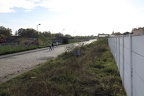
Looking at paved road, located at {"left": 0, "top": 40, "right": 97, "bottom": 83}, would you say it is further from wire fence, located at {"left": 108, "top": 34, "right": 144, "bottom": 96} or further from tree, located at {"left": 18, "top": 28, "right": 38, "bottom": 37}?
tree, located at {"left": 18, "top": 28, "right": 38, "bottom": 37}

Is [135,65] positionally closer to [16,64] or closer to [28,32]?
[16,64]

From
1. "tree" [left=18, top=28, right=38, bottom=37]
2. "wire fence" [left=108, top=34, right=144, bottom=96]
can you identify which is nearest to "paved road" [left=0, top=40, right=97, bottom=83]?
"wire fence" [left=108, top=34, right=144, bottom=96]

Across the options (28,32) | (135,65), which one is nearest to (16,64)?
(135,65)

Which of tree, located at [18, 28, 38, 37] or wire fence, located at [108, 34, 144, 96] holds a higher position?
tree, located at [18, 28, 38, 37]

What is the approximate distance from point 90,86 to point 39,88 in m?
1.87

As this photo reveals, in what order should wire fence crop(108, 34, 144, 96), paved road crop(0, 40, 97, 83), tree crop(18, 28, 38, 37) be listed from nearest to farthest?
wire fence crop(108, 34, 144, 96), paved road crop(0, 40, 97, 83), tree crop(18, 28, 38, 37)

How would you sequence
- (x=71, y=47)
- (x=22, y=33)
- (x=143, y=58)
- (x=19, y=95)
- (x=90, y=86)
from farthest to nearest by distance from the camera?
(x=22, y=33) < (x=71, y=47) < (x=90, y=86) < (x=19, y=95) < (x=143, y=58)

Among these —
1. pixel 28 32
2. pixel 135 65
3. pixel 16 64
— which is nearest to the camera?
pixel 135 65

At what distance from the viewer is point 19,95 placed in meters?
7.00

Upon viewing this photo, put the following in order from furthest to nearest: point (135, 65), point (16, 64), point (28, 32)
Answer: point (28, 32), point (16, 64), point (135, 65)

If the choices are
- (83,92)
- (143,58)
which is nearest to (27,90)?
(83,92)

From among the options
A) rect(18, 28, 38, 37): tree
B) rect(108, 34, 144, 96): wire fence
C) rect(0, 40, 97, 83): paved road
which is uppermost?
rect(18, 28, 38, 37): tree

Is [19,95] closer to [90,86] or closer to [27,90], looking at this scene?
[27,90]

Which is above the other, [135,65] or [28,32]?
[28,32]
